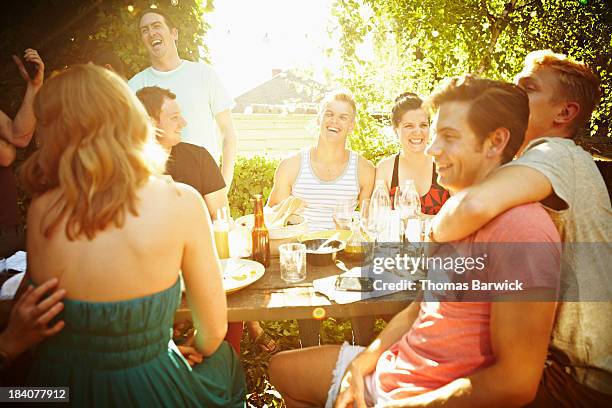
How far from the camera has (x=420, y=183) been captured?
357 cm

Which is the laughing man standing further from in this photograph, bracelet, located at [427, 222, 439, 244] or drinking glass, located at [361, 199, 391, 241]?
bracelet, located at [427, 222, 439, 244]

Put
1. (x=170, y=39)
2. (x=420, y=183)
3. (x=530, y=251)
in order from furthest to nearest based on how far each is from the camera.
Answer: (x=170, y=39) → (x=420, y=183) → (x=530, y=251)

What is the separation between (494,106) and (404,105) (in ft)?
6.82

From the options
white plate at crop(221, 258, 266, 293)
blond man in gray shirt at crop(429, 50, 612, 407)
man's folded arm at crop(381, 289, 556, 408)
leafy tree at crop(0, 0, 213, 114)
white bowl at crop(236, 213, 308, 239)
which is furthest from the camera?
leafy tree at crop(0, 0, 213, 114)

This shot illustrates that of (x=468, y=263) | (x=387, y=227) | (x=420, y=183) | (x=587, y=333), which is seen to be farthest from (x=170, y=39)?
(x=587, y=333)

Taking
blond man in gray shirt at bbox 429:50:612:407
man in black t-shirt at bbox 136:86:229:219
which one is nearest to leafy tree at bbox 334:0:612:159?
man in black t-shirt at bbox 136:86:229:219

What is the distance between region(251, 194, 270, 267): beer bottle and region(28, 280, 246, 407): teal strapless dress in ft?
2.87

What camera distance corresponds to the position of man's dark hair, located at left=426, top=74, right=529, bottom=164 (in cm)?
153

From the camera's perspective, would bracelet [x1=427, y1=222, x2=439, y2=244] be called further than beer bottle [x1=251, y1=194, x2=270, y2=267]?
No

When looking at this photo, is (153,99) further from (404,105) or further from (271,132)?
(271,132)

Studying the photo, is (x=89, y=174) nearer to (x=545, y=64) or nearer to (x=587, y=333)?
(x=587, y=333)

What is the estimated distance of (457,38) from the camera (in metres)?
5.71

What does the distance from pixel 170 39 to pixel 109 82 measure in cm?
300

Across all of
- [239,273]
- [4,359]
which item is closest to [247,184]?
[239,273]
